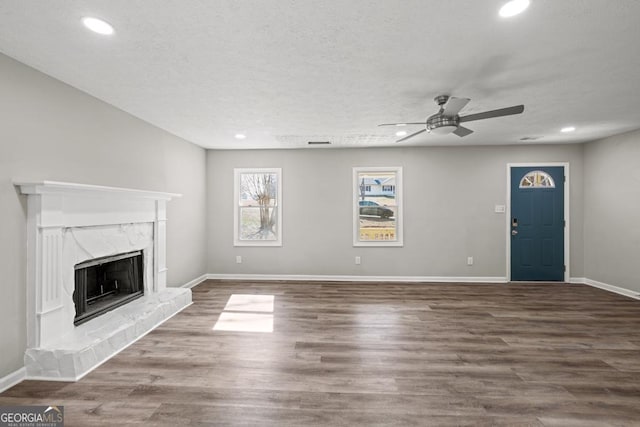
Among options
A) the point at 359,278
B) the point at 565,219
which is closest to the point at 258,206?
the point at 359,278

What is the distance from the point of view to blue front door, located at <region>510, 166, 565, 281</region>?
17.6ft

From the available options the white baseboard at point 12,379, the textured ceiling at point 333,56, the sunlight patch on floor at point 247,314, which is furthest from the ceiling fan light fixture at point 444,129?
the white baseboard at point 12,379

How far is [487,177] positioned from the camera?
5438 mm

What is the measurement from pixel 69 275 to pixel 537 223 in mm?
6882

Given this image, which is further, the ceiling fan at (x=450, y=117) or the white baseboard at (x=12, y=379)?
the ceiling fan at (x=450, y=117)

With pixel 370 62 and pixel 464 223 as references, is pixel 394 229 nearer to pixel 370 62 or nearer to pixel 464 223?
pixel 464 223

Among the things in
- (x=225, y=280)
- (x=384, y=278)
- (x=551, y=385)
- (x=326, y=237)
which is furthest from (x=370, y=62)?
(x=225, y=280)

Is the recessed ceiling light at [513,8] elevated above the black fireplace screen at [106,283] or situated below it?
above

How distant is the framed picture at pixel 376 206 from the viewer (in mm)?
5562

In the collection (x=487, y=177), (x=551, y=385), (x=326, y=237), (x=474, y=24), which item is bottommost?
(x=551, y=385)

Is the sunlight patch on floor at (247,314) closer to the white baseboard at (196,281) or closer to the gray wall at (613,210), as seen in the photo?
the white baseboard at (196,281)

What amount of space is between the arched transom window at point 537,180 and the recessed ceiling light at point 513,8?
4538mm

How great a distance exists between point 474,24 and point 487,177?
4.21m

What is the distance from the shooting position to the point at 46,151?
251 cm
